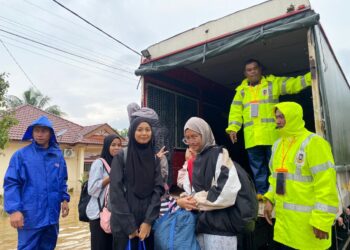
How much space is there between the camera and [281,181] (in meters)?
2.21

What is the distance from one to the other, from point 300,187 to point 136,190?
1.24 m

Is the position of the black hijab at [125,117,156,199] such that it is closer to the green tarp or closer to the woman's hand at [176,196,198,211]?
the woman's hand at [176,196,198,211]

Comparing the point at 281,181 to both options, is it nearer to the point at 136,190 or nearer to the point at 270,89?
the point at 136,190

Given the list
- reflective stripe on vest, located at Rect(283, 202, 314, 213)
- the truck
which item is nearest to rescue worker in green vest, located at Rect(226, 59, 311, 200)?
the truck

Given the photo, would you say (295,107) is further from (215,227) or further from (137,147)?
(137,147)

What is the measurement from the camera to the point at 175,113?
4855 millimetres

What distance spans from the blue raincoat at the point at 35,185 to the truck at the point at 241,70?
126 cm

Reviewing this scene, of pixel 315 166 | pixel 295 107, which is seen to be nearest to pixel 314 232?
pixel 315 166

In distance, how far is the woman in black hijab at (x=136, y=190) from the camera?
2.05 m

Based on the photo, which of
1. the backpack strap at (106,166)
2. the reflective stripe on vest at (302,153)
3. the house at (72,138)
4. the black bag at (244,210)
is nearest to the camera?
the black bag at (244,210)

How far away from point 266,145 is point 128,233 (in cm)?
185

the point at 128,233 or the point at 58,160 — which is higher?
the point at 58,160

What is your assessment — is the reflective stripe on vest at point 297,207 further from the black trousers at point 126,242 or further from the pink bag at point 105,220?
the pink bag at point 105,220

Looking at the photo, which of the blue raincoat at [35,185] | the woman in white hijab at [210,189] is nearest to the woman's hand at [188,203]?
the woman in white hijab at [210,189]
